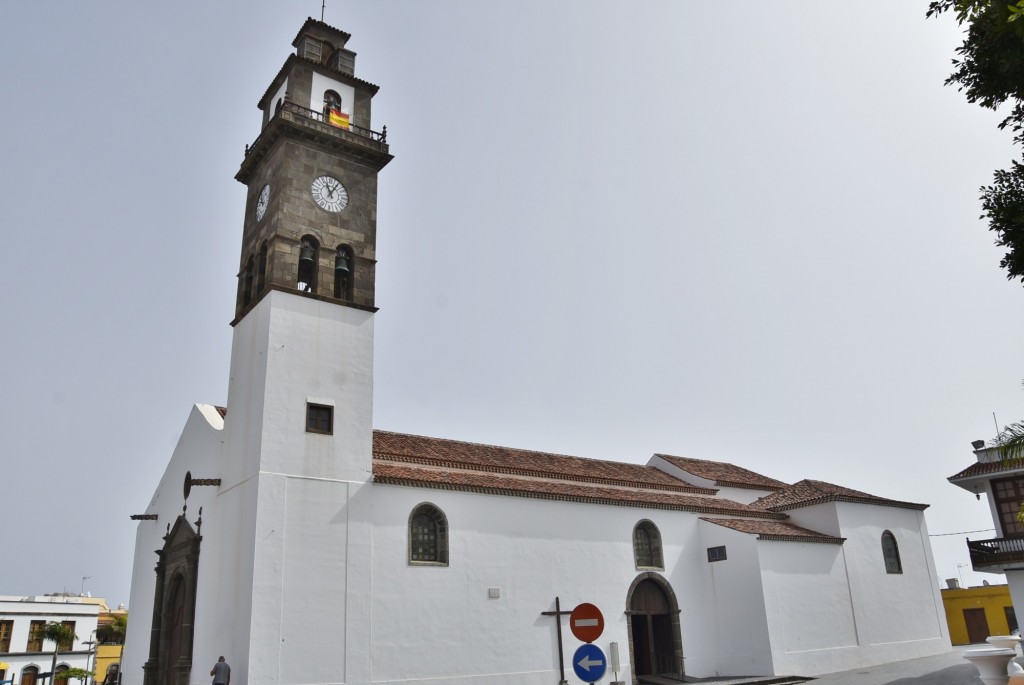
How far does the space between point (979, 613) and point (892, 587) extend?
12.6 m

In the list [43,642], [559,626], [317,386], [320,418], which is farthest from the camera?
[43,642]

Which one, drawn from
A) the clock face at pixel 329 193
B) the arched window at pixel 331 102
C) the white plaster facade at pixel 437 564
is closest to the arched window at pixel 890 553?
the white plaster facade at pixel 437 564

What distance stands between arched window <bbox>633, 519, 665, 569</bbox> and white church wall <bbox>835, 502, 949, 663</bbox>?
6751 mm

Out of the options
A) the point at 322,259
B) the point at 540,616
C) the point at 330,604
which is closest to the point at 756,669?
the point at 540,616

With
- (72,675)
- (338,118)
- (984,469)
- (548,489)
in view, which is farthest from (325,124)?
(72,675)

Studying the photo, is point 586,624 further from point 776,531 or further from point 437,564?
point 776,531

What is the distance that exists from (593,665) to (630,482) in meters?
16.5

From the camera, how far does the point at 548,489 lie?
71.2ft

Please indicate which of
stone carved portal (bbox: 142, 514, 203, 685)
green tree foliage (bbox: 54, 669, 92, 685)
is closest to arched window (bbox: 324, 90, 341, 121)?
stone carved portal (bbox: 142, 514, 203, 685)

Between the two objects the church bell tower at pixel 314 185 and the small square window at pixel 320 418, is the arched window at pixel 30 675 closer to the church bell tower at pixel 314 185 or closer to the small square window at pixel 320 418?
the church bell tower at pixel 314 185

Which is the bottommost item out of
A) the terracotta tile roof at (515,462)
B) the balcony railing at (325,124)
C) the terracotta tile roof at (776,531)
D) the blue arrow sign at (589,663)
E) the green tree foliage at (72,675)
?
the green tree foliage at (72,675)

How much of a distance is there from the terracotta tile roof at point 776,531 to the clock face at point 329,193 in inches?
567

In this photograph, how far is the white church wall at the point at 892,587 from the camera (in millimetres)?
24469

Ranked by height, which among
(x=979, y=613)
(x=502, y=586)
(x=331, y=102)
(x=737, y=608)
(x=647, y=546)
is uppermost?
(x=331, y=102)
